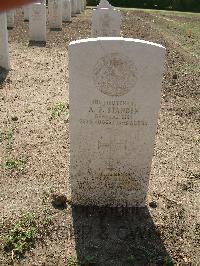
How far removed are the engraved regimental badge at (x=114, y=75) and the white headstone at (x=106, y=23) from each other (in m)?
6.19

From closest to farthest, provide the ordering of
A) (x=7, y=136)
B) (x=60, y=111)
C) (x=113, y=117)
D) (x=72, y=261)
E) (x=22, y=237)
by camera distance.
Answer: (x=72, y=261), (x=22, y=237), (x=113, y=117), (x=7, y=136), (x=60, y=111)

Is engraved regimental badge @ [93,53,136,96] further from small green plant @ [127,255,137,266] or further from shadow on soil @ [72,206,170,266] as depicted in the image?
small green plant @ [127,255,137,266]

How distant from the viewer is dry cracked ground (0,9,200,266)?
140 inches

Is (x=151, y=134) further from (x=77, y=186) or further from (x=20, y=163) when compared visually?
(x=20, y=163)

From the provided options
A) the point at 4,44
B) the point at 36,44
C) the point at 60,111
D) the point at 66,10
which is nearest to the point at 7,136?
the point at 60,111

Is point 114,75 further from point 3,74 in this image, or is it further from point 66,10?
point 66,10

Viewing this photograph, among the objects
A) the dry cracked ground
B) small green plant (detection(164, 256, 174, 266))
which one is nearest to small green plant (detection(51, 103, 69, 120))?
the dry cracked ground

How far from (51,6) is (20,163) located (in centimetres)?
1075

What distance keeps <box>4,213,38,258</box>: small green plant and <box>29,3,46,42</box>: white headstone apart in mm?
9305

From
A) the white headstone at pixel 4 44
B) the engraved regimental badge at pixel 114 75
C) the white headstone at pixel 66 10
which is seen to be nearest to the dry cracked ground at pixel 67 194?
the white headstone at pixel 4 44

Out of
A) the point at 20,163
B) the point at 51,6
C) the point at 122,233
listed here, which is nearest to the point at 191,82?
the point at 20,163

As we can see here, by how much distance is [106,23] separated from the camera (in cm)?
940

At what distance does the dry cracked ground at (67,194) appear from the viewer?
3.55m

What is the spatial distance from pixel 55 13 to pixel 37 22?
2.73m
